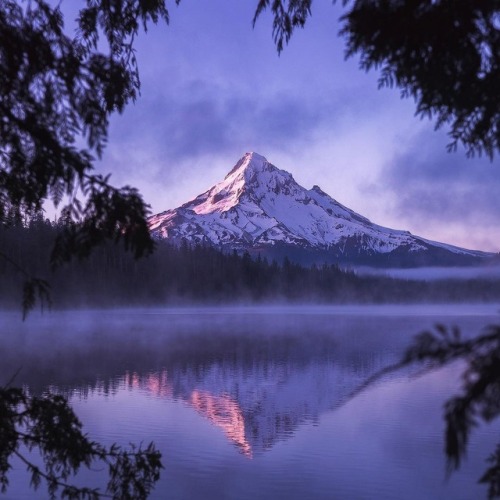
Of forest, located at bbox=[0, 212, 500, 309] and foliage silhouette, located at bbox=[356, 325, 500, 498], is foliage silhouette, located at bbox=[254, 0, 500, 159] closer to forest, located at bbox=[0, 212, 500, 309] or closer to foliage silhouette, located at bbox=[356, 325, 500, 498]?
foliage silhouette, located at bbox=[356, 325, 500, 498]

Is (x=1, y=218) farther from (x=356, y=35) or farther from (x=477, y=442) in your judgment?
(x=477, y=442)

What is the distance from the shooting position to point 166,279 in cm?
12506

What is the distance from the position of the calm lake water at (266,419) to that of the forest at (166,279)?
148ft

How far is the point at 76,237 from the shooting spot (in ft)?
15.7

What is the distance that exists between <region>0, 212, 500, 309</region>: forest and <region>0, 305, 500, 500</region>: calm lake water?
4517 cm

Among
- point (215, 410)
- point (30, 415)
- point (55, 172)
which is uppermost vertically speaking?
point (55, 172)

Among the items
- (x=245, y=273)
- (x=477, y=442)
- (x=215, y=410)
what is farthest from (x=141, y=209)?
(x=245, y=273)

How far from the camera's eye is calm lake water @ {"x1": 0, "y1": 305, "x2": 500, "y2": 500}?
551 inches

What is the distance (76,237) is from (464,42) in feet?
9.79

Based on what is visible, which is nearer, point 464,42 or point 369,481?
point 464,42

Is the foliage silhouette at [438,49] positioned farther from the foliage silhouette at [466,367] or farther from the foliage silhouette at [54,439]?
the foliage silhouette at [54,439]

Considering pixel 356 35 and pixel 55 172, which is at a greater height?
pixel 356 35

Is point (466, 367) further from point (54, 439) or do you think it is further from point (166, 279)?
point (166, 279)

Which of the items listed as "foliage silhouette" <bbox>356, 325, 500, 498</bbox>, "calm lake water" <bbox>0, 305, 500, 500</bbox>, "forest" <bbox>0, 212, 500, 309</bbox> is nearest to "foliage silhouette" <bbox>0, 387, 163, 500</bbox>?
"calm lake water" <bbox>0, 305, 500, 500</bbox>
